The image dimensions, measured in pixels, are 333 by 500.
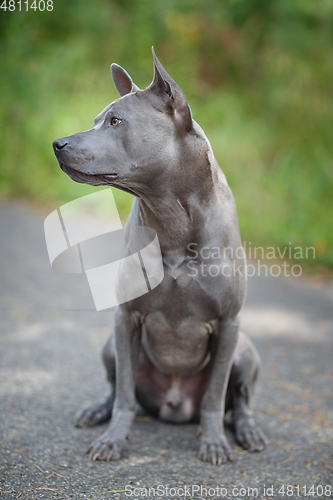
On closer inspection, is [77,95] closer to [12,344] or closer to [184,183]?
[12,344]

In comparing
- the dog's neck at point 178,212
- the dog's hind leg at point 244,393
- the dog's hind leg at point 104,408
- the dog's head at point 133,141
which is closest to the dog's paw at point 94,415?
the dog's hind leg at point 104,408

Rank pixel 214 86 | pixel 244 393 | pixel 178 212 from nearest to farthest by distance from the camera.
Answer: pixel 178 212, pixel 244 393, pixel 214 86

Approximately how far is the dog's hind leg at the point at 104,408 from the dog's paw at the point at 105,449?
0.26 meters

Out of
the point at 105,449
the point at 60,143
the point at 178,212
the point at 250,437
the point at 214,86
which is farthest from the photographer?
the point at 214,86

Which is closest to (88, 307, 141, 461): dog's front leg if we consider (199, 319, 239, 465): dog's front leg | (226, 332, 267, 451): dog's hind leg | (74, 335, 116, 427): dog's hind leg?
(74, 335, 116, 427): dog's hind leg

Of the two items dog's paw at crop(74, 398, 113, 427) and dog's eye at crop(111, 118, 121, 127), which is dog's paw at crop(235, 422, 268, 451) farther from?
dog's eye at crop(111, 118, 121, 127)

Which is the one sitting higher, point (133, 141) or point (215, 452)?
point (133, 141)

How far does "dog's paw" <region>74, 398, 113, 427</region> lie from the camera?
98.2 inches

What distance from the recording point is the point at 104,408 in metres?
2.55

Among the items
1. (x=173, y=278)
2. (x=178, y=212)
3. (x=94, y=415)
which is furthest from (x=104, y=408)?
(x=178, y=212)

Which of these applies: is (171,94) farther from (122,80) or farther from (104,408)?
(104,408)

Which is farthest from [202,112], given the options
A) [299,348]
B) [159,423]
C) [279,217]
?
[159,423]

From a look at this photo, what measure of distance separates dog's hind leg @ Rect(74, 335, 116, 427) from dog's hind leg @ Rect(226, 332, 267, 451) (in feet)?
1.97

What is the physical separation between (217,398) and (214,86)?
975 centimetres
